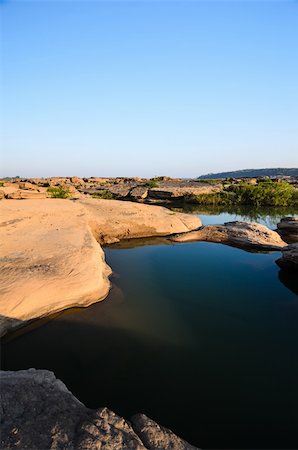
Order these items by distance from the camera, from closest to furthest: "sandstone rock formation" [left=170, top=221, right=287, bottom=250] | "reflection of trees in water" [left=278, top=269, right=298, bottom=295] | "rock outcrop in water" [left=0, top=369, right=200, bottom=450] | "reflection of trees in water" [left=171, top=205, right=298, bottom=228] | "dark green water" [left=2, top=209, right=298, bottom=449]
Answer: "rock outcrop in water" [left=0, top=369, right=200, bottom=450]
"dark green water" [left=2, top=209, right=298, bottom=449]
"reflection of trees in water" [left=278, top=269, right=298, bottom=295]
"sandstone rock formation" [left=170, top=221, right=287, bottom=250]
"reflection of trees in water" [left=171, top=205, right=298, bottom=228]

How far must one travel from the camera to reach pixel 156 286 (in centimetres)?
773

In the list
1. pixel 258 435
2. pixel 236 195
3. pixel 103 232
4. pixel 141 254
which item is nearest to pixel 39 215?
pixel 103 232

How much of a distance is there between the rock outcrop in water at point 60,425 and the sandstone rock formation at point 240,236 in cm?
901

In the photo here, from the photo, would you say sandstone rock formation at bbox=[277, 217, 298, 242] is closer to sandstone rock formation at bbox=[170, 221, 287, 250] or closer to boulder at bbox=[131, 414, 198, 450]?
sandstone rock formation at bbox=[170, 221, 287, 250]

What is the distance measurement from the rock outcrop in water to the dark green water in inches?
26.0

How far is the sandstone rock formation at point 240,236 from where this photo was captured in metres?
11.2

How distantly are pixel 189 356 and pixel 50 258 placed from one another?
3862 mm

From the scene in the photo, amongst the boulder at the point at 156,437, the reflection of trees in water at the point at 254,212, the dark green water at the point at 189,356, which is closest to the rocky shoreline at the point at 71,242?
the dark green water at the point at 189,356

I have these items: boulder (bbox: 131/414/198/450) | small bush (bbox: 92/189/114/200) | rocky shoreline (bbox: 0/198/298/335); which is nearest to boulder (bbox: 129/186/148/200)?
small bush (bbox: 92/189/114/200)

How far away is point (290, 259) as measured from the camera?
29.2 feet

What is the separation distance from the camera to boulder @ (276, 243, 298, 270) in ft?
28.8

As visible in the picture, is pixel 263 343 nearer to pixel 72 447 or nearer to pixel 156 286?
pixel 156 286

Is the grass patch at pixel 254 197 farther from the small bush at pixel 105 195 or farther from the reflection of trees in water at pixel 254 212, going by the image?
the small bush at pixel 105 195

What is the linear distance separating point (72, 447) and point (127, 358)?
2194 mm
